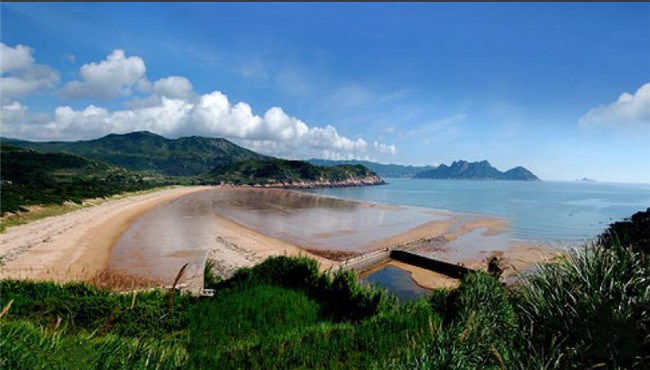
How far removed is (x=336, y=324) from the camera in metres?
12.8

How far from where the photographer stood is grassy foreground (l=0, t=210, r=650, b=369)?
6086 mm

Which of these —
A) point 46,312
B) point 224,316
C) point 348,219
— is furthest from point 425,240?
point 46,312

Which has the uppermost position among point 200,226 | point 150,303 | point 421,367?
point 421,367

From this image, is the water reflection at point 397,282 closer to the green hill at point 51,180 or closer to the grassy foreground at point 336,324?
the grassy foreground at point 336,324

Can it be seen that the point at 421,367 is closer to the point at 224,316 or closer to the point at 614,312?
the point at 614,312

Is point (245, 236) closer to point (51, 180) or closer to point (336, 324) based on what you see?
point (336, 324)

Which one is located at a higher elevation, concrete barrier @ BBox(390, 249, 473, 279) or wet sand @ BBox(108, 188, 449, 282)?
concrete barrier @ BBox(390, 249, 473, 279)

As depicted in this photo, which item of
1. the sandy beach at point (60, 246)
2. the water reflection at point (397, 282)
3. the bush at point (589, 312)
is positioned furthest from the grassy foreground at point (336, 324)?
the sandy beach at point (60, 246)

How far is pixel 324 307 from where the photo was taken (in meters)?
15.8

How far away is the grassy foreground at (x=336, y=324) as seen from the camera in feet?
20.0

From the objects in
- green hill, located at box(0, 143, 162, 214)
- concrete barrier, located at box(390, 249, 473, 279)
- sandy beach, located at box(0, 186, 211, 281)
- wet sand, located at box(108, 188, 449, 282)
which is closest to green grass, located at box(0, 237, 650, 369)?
wet sand, located at box(108, 188, 449, 282)

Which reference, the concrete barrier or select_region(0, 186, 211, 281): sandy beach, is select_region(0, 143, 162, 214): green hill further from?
the concrete barrier

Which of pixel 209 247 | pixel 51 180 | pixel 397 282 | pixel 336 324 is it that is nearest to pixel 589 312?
pixel 336 324

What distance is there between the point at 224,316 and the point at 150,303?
271cm
